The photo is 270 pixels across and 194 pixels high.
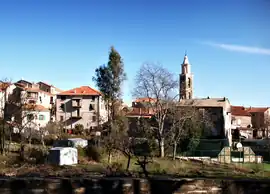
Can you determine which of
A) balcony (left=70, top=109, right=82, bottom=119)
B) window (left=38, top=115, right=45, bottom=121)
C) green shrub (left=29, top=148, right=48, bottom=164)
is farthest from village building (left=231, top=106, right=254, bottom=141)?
green shrub (left=29, top=148, right=48, bottom=164)

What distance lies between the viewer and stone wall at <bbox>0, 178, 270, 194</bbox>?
17.6ft

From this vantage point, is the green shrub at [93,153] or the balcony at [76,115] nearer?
the green shrub at [93,153]

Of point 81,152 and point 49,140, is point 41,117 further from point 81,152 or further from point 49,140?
point 81,152

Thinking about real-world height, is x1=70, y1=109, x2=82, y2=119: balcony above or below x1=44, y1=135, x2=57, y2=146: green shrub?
above

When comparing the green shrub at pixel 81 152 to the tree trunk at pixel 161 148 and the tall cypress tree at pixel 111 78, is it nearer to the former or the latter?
the tree trunk at pixel 161 148

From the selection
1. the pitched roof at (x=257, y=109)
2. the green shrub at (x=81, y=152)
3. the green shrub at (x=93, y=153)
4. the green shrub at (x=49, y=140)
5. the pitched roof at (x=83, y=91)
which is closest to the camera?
the green shrub at (x=93, y=153)

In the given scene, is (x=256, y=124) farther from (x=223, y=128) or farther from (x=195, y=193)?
(x=195, y=193)

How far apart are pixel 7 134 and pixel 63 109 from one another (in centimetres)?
2702

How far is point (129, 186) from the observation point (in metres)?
5.59

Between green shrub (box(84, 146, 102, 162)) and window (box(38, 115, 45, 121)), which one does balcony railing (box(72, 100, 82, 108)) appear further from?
green shrub (box(84, 146, 102, 162))

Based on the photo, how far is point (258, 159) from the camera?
1171 inches

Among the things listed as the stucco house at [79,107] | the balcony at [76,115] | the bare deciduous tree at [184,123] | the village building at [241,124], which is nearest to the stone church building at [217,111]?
the bare deciduous tree at [184,123]

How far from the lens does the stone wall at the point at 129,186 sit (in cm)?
537

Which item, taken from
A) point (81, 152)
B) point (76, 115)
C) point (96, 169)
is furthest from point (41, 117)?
point (96, 169)
